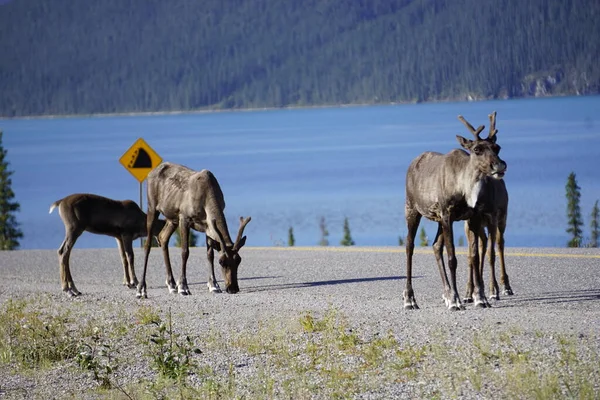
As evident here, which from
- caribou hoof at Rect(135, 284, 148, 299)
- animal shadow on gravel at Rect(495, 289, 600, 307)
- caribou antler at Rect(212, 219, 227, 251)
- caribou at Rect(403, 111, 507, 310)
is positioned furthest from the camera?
caribou hoof at Rect(135, 284, 148, 299)

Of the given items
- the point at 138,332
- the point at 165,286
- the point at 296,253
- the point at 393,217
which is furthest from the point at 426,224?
the point at 138,332

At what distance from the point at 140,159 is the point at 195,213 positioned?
1258cm

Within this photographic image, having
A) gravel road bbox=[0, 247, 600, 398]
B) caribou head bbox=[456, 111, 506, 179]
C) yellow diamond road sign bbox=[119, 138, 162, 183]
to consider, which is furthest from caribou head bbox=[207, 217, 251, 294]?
yellow diamond road sign bbox=[119, 138, 162, 183]

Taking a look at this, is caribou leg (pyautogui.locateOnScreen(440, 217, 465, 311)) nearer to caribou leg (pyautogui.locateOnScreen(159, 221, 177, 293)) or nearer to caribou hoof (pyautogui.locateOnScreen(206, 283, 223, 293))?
caribou hoof (pyautogui.locateOnScreen(206, 283, 223, 293))

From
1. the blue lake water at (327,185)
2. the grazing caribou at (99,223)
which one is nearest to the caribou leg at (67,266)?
the grazing caribou at (99,223)

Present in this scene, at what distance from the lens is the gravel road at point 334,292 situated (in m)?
13.3

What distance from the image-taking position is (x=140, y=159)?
31.3 meters

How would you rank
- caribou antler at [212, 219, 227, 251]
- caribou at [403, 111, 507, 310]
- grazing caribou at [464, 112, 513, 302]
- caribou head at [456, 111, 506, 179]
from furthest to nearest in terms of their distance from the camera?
caribou antler at [212, 219, 227, 251] < grazing caribou at [464, 112, 513, 302] < caribou at [403, 111, 507, 310] < caribou head at [456, 111, 506, 179]

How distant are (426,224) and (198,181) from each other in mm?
61509

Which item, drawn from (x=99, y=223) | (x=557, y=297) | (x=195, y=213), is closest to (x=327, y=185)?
(x=99, y=223)

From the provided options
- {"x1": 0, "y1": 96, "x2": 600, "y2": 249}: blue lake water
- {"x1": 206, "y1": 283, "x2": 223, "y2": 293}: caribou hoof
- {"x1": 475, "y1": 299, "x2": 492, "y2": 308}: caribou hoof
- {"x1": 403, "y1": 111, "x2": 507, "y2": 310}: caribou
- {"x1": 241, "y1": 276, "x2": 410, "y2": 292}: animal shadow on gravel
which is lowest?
{"x1": 0, "y1": 96, "x2": 600, "y2": 249}: blue lake water

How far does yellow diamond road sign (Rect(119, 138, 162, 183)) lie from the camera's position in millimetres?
31031

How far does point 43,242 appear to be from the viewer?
7875cm

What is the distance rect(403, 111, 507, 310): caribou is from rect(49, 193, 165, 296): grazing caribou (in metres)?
6.23
